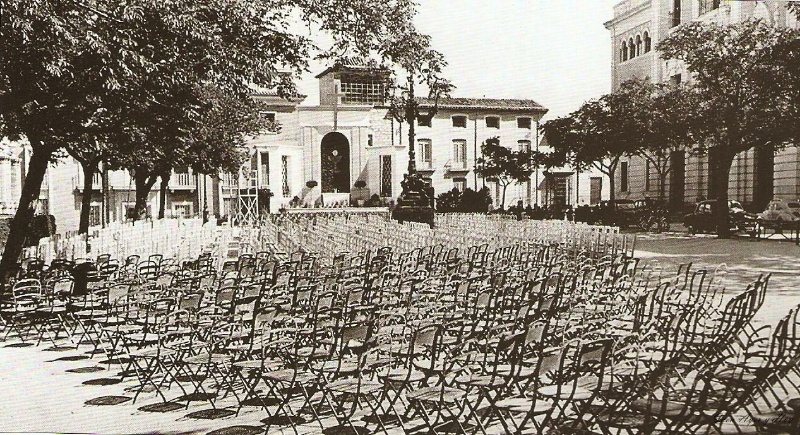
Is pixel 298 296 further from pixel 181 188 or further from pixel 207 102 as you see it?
pixel 181 188

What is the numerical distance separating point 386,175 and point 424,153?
9.20 m

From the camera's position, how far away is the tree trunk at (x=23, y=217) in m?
12.6

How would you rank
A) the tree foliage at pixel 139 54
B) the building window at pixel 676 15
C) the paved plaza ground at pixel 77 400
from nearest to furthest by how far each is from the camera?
1. the paved plaza ground at pixel 77 400
2. the tree foliage at pixel 139 54
3. the building window at pixel 676 15

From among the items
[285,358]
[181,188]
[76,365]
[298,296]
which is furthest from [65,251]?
[181,188]

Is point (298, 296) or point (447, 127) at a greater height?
point (447, 127)

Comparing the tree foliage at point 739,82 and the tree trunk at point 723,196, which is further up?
the tree foliage at point 739,82

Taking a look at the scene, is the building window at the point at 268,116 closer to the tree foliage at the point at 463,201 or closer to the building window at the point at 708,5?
the tree foliage at the point at 463,201

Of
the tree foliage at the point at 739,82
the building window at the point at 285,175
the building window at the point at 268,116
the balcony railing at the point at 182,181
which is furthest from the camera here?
the balcony railing at the point at 182,181

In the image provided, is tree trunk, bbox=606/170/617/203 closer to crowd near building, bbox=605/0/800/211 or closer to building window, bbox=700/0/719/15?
crowd near building, bbox=605/0/800/211

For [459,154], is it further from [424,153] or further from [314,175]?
[314,175]

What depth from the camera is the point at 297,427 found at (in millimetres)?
6211

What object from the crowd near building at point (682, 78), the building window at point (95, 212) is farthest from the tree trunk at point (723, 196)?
the building window at point (95, 212)

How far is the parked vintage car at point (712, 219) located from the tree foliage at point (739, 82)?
1.64 meters

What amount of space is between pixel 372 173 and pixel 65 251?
127 ft
